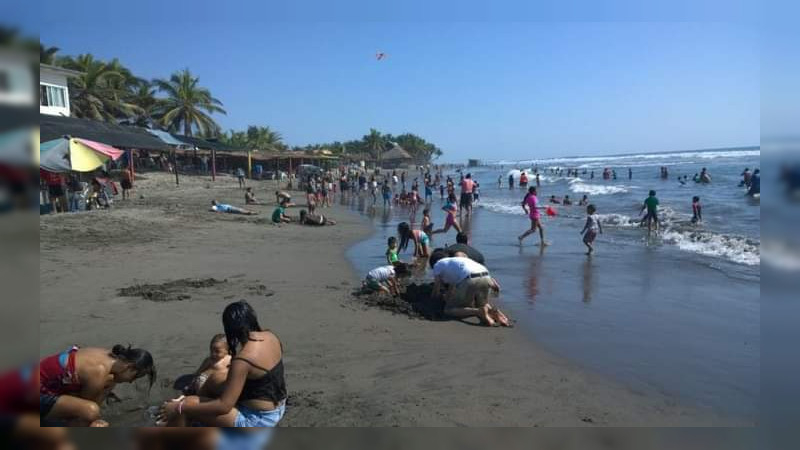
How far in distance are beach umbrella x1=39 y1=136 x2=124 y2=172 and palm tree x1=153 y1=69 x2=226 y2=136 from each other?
33.3 meters

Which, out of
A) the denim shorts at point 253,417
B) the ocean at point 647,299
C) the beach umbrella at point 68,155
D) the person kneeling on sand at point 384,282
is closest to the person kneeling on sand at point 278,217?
the ocean at point 647,299

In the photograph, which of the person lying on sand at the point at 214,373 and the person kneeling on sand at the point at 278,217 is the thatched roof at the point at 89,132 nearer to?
the person kneeling on sand at the point at 278,217

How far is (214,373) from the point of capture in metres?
3.81

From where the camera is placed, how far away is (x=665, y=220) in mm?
19281

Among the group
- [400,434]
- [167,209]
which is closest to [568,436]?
[400,434]

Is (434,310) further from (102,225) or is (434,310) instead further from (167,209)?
(167,209)

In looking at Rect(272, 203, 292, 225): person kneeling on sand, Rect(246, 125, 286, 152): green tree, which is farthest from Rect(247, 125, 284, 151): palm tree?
Rect(272, 203, 292, 225): person kneeling on sand

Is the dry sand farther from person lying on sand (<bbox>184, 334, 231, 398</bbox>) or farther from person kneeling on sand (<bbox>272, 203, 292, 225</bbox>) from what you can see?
person kneeling on sand (<bbox>272, 203, 292, 225</bbox>)

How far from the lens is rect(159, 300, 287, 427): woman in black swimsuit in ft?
10.6

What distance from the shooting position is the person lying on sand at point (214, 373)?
367cm

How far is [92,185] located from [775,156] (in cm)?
1842

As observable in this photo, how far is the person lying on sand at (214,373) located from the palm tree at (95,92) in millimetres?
34915

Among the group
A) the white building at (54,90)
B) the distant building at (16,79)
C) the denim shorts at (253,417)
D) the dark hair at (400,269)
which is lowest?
the denim shorts at (253,417)

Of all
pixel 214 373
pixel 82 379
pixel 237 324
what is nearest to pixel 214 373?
pixel 214 373
